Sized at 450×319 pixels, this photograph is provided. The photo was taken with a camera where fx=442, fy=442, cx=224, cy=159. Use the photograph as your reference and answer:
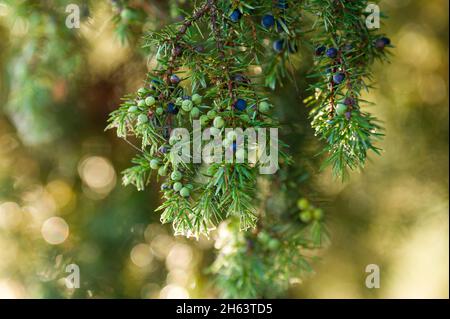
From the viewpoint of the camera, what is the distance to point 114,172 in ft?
3.72

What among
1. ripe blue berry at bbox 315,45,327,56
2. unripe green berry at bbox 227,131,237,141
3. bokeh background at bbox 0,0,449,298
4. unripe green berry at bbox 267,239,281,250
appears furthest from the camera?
bokeh background at bbox 0,0,449,298

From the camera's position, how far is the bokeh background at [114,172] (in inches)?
39.9

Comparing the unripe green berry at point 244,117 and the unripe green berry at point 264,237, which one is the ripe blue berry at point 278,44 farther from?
the unripe green berry at point 264,237

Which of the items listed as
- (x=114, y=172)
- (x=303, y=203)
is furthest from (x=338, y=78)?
(x=114, y=172)

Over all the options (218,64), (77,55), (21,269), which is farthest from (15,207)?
(218,64)

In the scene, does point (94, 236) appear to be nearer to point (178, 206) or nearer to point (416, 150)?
point (178, 206)

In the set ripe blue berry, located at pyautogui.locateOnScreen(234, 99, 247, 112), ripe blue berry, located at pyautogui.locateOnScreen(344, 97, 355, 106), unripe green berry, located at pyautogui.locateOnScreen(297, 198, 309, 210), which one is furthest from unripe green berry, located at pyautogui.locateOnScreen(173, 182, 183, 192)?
unripe green berry, located at pyautogui.locateOnScreen(297, 198, 309, 210)

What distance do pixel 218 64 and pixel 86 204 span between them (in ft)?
2.50

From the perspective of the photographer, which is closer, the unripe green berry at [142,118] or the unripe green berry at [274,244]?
the unripe green berry at [142,118]

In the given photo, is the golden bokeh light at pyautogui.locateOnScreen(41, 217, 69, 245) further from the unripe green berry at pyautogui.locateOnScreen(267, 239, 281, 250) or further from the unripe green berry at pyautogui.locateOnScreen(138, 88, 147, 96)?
the unripe green berry at pyautogui.locateOnScreen(138, 88, 147, 96)

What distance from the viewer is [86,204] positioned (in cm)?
115

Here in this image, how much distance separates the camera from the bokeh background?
101 cm

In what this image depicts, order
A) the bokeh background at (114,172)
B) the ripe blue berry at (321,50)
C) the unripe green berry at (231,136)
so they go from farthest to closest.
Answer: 1. the bokeh background at (114,172)
2. the ripe blue berry at (321,50)
3. the unripe green berry at (231,136)

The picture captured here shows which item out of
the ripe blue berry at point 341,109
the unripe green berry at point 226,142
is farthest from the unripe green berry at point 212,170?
the ripe blue berry at point 341,109
